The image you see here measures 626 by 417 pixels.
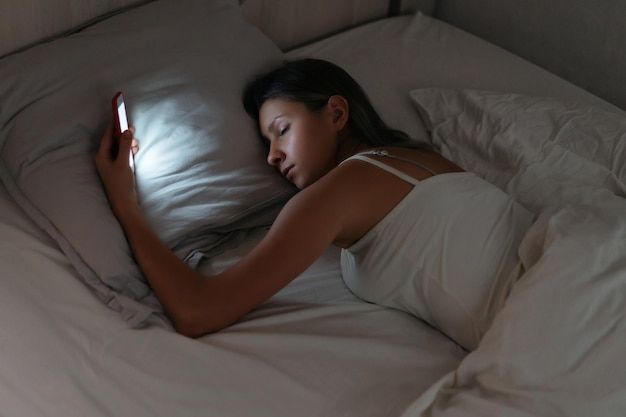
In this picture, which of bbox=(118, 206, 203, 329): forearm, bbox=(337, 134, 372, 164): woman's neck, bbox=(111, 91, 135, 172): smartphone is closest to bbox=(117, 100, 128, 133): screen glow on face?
bbox=(111, 91, 135, 172): smartphone

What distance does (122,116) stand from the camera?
1.35m

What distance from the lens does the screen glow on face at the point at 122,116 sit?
4.37ft

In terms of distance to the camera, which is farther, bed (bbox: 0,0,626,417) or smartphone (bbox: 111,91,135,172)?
smartphone (bbox: 111,91,135,172)

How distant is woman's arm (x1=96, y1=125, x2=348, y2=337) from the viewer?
1.18 metres

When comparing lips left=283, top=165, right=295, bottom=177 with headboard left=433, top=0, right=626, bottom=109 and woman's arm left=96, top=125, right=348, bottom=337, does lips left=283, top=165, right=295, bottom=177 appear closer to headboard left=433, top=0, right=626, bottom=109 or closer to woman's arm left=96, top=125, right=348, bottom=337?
woman's arm left=96, top=125, right=348, bottom=337

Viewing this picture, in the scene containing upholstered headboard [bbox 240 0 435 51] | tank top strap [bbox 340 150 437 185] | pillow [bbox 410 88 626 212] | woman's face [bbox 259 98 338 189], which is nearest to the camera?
tank top strap [bbox 340 150 437 185]

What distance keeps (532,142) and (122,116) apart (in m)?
0.78

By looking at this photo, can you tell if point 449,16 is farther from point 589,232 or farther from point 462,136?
point 589,232

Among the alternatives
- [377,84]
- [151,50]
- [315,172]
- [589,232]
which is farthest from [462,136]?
[151,50]

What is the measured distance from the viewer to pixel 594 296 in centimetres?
111

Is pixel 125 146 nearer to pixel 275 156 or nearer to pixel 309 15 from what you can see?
pixel 275 156

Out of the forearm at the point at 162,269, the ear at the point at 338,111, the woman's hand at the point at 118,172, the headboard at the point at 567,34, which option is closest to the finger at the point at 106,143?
the woman's hand at the point at 118,172

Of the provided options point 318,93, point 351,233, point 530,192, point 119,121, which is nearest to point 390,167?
point 351,233

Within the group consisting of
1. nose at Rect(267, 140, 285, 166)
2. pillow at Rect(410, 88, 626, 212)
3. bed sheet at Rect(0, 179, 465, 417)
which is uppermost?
nose at Rect(267, 140, 285, 166)
